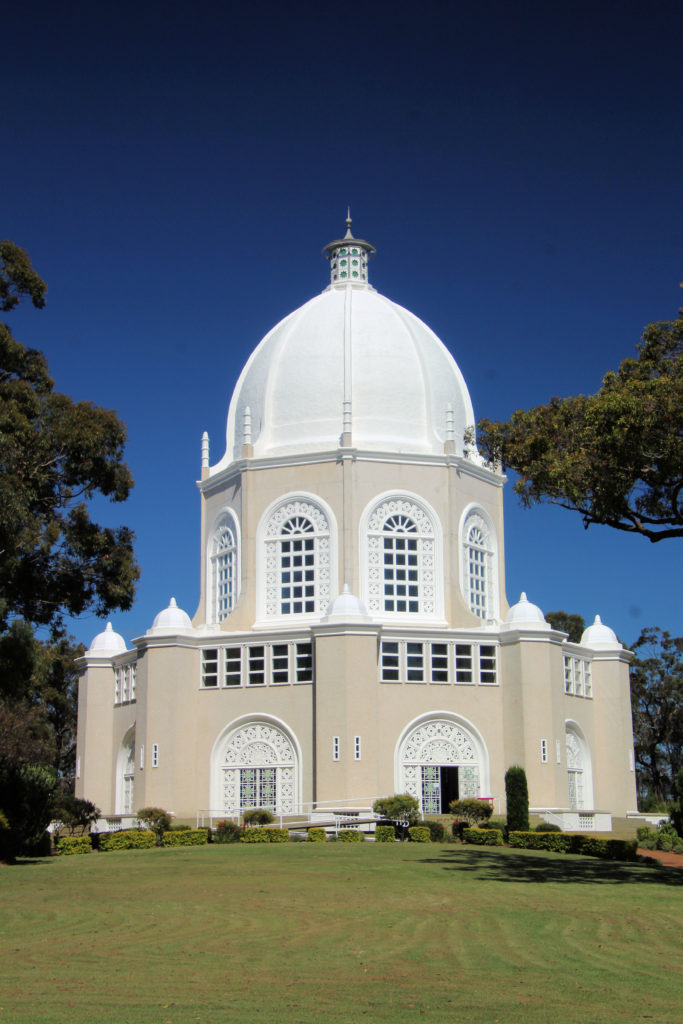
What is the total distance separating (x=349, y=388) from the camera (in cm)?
4331

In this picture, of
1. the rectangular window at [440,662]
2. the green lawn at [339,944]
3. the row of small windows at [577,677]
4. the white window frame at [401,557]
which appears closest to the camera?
the green lawn at [339,944]

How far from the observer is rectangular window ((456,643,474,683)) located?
38812 mm

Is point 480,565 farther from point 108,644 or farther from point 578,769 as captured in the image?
point 108,644

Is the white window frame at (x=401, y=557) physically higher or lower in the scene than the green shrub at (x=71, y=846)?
higher

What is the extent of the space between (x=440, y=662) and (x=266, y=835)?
10804 mm

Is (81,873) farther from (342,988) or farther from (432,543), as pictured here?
(432,543)

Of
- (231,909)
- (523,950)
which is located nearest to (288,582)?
(231,909)

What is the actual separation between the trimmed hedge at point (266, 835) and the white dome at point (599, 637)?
59.4ft

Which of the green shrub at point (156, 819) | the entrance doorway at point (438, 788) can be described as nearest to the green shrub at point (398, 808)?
the entrance doorway at point (438, 788)

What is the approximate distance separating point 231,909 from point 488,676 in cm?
2406

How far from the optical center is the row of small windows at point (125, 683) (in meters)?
41.5

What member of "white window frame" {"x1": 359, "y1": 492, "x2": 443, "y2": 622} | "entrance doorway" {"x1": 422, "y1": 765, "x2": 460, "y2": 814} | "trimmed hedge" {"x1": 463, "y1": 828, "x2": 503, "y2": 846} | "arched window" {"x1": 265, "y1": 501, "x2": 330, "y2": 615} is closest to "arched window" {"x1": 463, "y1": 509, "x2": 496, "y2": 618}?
"white window frame" {"x1": 359, "y1": 492, "x2": 443, "y2": 622}

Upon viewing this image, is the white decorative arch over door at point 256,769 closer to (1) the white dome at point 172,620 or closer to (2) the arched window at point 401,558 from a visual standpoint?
(1) the white dome at point 172,620

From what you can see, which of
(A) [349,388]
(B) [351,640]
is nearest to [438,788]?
(B) [351,640]
